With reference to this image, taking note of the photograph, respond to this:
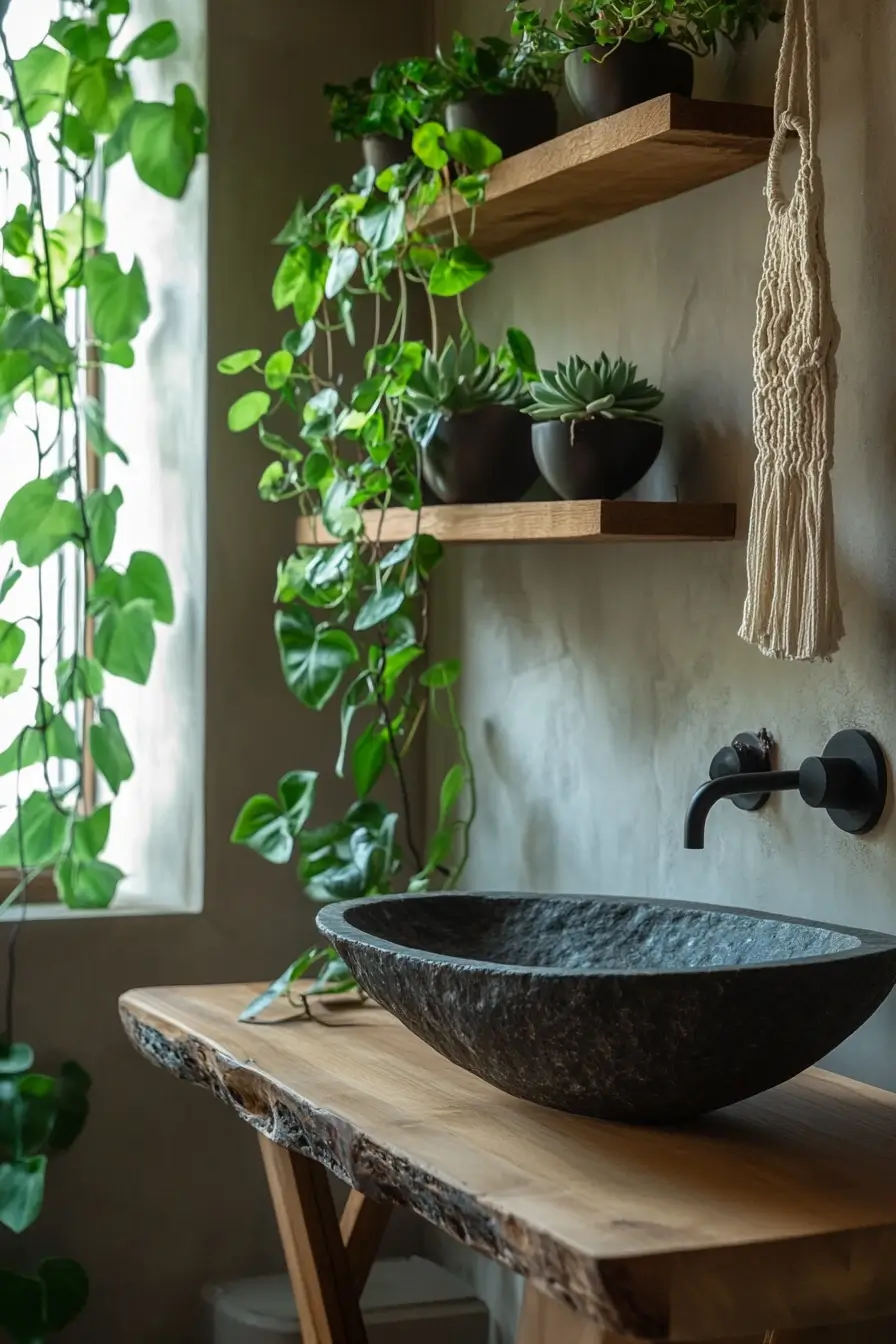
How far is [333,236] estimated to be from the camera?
1.92m

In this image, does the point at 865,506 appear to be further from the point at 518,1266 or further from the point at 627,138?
the point at 518,1266

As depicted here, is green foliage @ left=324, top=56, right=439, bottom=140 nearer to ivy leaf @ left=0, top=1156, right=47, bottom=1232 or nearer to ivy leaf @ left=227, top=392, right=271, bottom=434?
ivy leaf @ left=227, top=392, right=271, bottom=434

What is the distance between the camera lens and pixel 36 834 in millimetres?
2104

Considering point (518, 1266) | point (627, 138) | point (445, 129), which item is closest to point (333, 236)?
point (445, 129)

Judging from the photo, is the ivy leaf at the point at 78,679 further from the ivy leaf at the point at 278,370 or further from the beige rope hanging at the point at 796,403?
the beige rope hanging at the point at 796,403

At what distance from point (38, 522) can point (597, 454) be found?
0.78 metres

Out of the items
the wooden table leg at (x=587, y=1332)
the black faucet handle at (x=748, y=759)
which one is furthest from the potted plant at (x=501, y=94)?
the wooden table leg at (x=587, y=1332)

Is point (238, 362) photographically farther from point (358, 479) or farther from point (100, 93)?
point (100, 93)

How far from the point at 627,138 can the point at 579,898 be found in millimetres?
684

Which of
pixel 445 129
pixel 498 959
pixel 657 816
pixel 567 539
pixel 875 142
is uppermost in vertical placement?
pixel 445 129

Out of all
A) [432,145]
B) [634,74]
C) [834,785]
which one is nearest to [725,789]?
[834,785]

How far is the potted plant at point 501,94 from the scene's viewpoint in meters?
1.82

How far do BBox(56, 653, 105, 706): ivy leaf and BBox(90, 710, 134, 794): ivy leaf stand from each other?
34 mm

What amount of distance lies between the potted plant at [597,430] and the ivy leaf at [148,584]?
65 centimetres
